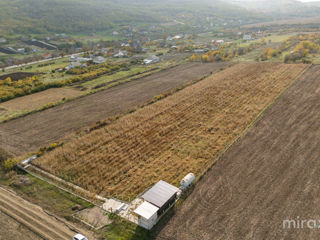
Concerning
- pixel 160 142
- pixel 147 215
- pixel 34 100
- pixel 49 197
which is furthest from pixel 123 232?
pixel 34 100

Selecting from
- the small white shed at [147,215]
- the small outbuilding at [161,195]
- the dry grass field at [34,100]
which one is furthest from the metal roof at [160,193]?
the dry grass field at [34,100]

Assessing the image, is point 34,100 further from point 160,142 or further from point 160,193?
point 160,193

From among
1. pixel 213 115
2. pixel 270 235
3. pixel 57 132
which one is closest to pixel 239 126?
pixel 213 115

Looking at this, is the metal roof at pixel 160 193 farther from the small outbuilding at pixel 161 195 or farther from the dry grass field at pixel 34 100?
the dry grass field at pixel 34 100

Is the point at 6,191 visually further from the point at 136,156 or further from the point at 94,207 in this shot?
the point at 136,156

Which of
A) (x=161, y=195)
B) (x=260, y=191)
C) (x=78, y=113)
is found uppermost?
(x=161, y=195)

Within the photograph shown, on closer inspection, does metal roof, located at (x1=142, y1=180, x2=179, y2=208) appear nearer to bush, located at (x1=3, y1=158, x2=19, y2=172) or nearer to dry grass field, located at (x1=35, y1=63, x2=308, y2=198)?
dry grass field, located at (x1=35, y1=63, x2=308, y2=198)
